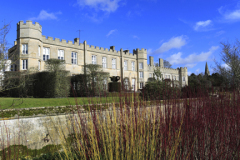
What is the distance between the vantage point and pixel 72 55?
21.6m

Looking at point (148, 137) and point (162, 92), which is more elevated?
point (162, 92)

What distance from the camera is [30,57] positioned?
1648 centimetres

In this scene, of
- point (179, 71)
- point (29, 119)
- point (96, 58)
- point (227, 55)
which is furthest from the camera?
point (179, 71)

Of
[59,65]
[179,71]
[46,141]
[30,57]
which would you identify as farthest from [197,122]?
[179,71]

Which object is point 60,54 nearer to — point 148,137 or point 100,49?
point 100,49

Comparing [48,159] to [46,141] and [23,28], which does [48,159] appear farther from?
[23,28]

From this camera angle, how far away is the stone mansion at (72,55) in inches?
658

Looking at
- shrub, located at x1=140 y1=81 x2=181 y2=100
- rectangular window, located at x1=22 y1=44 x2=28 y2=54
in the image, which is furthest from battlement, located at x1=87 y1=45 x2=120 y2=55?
shrub, located at x1=140 y1=81 x2=181 y2=100

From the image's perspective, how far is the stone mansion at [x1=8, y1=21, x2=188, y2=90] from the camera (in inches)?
658

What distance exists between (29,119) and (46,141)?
2.62 feet

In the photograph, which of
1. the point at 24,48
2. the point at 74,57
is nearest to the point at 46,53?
the point at 24,48

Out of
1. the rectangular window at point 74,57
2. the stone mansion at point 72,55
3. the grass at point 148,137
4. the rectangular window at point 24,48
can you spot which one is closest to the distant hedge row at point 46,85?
the stone mansion at point 72,55

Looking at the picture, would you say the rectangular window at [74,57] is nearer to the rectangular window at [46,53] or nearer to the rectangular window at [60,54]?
the rectangular window at [60,54]

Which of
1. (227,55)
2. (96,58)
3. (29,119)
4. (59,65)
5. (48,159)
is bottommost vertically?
(48,159)
